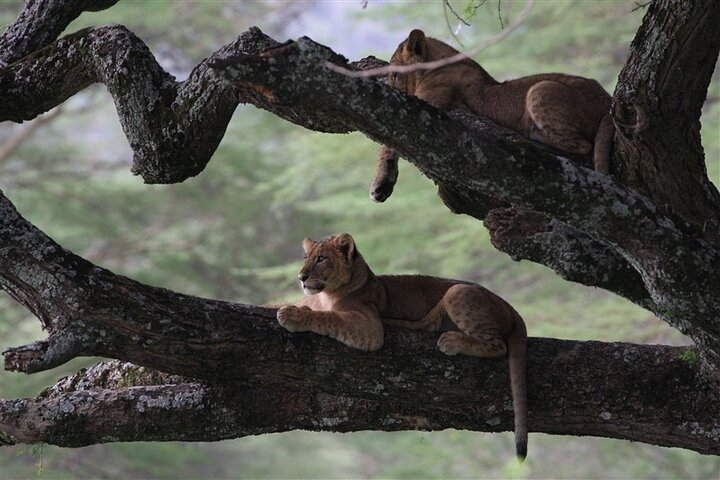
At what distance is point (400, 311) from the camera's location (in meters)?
7.26

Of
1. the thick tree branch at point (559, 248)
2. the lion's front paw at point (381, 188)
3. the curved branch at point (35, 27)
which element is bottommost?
the thick tree branch at point (559, 248)

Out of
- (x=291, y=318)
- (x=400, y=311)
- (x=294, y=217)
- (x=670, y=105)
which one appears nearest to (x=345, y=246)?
(x=400, y=311)

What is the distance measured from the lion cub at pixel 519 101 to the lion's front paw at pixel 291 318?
1.09 m

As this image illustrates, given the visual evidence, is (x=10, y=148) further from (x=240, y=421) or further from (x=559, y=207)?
(x=559, y=207)

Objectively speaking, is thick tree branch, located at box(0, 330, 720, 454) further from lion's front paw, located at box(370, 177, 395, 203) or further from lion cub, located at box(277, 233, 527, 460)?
lion's front paw, located at box(370, 177, 395, 203)

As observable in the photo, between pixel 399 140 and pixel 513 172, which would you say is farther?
pixel 513 172

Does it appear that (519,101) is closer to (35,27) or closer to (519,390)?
(519,390)

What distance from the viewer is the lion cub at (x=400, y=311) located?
636 centimetres

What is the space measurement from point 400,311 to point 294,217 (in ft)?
67.7

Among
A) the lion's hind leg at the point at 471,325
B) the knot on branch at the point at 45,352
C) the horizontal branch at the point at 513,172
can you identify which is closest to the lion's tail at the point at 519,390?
the lion's hind leg at the point at 471,325

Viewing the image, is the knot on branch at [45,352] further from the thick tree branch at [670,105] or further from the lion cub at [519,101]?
the thick tree branch at [670,105]

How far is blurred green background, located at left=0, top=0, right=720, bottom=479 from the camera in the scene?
19594 mm

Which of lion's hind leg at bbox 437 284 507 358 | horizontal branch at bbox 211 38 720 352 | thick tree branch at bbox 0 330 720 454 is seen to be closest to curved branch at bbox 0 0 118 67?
thick tree branch at bbox 0 330 720 454

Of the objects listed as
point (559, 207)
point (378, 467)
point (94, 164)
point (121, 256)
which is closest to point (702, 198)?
point (559, 207)
